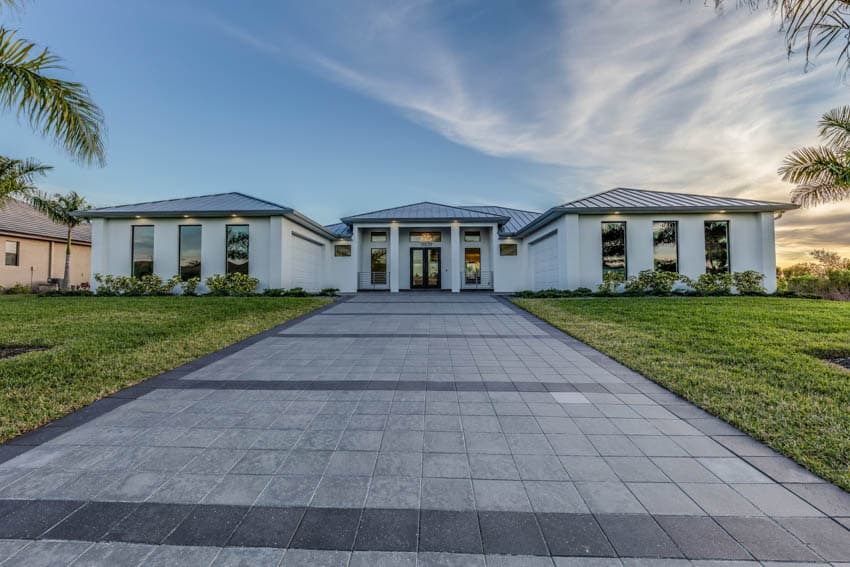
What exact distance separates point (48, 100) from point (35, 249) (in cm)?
2090

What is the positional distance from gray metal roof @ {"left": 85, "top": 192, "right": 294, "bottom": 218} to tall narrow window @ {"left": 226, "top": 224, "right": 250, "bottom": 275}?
68cm

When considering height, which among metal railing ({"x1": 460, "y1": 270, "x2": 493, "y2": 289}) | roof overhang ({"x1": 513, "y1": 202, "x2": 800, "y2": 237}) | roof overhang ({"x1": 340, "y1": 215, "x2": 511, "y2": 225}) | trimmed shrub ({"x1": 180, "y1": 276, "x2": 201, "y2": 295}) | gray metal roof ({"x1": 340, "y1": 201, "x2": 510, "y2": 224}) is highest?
gray metal roof ({"x1": 340, "y1": 201, "x2": 510, "y2": 224})

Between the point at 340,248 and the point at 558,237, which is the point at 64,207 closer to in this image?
the point at 340,248

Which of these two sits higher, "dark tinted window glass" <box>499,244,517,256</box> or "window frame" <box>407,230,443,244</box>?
"window frame" <box>407,230,443,244</box>

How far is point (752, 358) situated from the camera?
4754 millimetres

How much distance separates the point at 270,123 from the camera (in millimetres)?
15047

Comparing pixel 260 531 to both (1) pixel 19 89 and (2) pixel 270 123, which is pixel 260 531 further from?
(2) pixel 270 123

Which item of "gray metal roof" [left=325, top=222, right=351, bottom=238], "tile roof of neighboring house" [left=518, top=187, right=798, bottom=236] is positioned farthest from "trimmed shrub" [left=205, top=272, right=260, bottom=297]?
"tile roof of neighboring house" [left=518, top=187, right=798, bottom=236]

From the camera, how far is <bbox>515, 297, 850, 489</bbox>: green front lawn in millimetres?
2664

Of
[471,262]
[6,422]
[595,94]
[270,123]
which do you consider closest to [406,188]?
[471,262]

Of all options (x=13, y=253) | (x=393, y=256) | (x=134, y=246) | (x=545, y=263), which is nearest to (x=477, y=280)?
(x=545, y=263)

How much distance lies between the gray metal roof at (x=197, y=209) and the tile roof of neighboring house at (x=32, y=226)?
7202 mm

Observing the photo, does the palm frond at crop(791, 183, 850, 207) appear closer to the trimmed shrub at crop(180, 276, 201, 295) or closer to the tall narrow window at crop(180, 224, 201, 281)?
the trimmed shrub at crop(180, 276, 201, 295)

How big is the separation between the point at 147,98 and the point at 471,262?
49.2 feet
